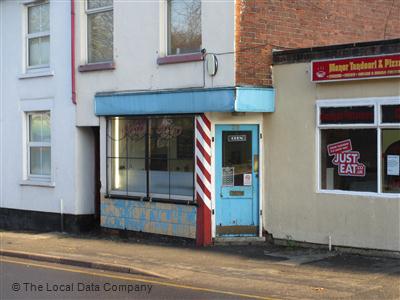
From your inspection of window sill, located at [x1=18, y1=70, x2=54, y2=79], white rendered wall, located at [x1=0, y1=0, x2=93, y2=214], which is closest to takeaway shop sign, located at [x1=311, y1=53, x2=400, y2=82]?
white rendered wall, located at [x1=0, y1=0, x2=93, y2=214]

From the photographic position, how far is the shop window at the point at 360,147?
10867 millimetres

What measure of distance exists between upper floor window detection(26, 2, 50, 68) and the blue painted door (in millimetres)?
5804

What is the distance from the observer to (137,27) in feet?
44.4

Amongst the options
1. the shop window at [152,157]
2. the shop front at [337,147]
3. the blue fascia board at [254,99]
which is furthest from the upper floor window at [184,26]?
the shop front at [337,147]

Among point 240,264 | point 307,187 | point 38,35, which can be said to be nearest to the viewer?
point 240,264

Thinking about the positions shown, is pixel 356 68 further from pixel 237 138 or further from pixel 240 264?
pixel 240 264

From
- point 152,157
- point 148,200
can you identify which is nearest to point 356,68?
point 152,157

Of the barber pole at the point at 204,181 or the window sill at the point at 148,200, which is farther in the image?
the window sill at the point at 148,200

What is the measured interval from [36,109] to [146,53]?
4024 mm

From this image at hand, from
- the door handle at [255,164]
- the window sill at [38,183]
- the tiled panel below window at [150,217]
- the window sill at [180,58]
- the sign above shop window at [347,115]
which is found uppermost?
the window sill at [180,58]

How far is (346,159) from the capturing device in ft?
37.8

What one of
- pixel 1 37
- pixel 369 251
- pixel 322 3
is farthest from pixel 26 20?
pixel 369 251

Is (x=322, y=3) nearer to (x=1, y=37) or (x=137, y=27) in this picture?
(x=137, y=27)

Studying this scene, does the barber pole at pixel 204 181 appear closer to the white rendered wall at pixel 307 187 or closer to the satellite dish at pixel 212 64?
the satellite dish at pixel 212 64
